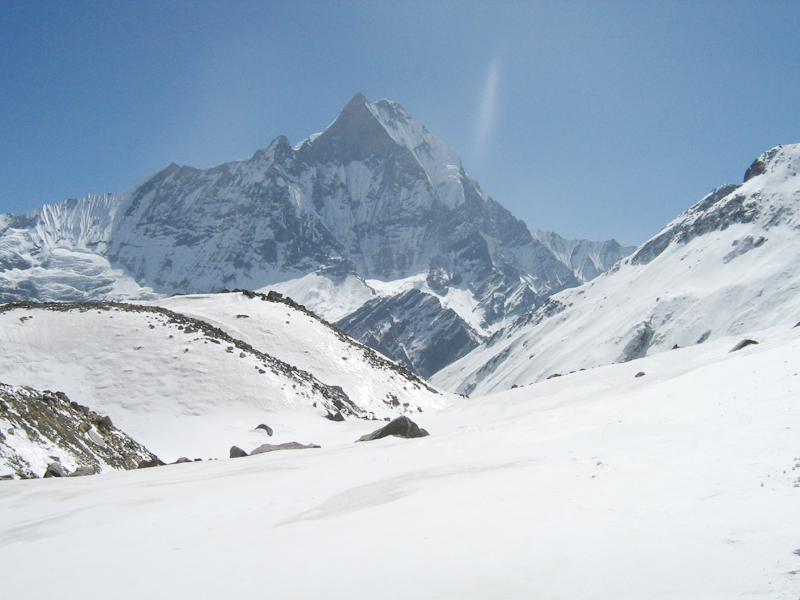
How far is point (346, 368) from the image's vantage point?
135ft

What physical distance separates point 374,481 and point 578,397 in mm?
12265

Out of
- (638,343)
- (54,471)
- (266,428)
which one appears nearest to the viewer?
(54,471)

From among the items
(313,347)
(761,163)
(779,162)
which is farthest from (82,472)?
(761,163)

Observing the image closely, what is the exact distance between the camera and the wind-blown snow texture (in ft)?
352

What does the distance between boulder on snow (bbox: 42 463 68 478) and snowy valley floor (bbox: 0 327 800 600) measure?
6.49 feet

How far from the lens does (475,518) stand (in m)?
7.21

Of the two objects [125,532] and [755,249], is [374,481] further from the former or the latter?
[755,249]

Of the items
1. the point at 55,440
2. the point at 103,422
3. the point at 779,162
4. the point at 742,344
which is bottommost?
the point at 742,344

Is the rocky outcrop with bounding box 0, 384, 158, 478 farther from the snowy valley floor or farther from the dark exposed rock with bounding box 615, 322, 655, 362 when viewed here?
the dark exposed rock with bounding box 615, 322, 655, 362

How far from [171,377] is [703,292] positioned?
13021 centimetres

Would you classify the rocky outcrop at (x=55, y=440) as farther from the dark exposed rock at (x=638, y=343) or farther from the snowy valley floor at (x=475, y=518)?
the dark exposed rock at (x=638, y=343)

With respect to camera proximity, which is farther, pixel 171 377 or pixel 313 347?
pixel 313 347

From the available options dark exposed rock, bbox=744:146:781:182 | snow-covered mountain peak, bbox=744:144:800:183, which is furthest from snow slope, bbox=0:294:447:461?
dark exposed rock, bbox=744:146:781:182

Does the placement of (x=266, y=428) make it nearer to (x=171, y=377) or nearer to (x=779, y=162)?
(x=171, y=377)
